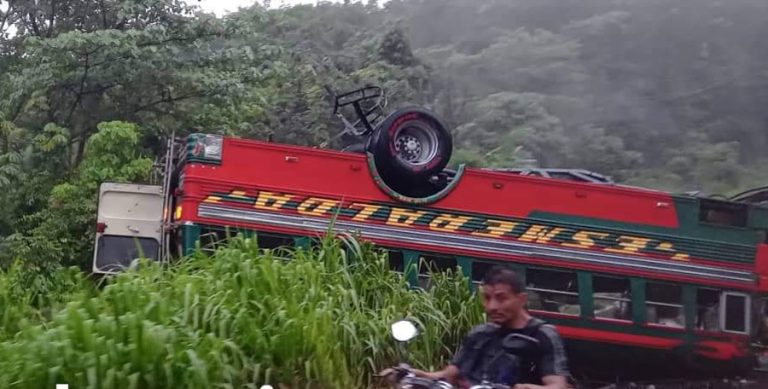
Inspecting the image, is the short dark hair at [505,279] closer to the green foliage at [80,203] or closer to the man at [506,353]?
the man at [506,353]

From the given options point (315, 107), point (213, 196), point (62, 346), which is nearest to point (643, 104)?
point (315, 107)

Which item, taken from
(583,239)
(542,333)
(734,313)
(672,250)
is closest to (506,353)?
(542,333)

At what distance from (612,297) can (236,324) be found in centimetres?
A: 441

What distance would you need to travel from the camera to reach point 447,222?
920cm

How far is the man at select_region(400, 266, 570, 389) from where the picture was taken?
400 cm

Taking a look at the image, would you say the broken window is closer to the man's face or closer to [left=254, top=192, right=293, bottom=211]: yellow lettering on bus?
[left=254, top=192, right=293, bottom=211]: yellow lettering on bus

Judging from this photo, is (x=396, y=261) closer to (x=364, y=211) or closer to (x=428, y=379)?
(x=364, y=211)

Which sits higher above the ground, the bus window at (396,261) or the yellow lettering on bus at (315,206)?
the yellow lettering on bus at (315,206)

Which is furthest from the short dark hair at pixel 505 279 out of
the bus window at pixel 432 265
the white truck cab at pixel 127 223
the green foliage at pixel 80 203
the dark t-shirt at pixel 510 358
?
the green foliage at pixel 80 203

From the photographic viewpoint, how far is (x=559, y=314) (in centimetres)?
948

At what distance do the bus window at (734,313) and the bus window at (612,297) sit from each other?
0.96 metres

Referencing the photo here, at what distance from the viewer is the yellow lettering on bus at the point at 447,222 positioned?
915cm

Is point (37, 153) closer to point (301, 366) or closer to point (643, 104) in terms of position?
point (301, 366)

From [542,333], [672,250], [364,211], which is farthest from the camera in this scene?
[672,250]
